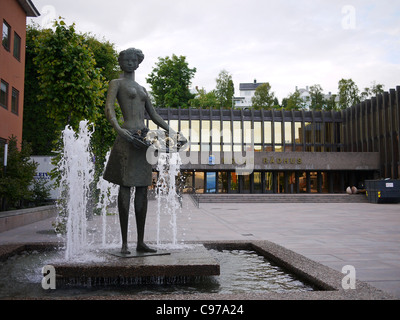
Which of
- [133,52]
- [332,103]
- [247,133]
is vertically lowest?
[133,52]

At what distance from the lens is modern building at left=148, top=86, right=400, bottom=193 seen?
38.4 meters

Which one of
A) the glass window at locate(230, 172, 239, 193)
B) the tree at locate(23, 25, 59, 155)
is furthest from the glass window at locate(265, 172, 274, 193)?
the tree at locate(23, 25, 59, 155)

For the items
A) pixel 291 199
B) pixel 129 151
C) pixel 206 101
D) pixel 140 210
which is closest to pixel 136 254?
pixel 140 210

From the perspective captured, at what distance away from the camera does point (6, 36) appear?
19.0 m

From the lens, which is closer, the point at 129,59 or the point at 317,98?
the point at 129,59

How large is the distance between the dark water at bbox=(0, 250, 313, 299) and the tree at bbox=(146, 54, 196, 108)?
152 ft

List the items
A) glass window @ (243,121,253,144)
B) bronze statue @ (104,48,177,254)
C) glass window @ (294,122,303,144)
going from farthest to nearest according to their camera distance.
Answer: glass window @ (294,122,303,144) → glass window @ (243,121,253,144) → bronze statue @ (104,48,177,254)

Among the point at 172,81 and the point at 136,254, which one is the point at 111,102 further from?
the point at 172,81

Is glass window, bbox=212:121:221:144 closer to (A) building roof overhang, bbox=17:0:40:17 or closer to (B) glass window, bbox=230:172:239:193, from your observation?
(B) glass window, bbox=230:172:239:193

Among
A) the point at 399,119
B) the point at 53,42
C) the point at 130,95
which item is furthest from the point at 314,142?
the point at 130,95

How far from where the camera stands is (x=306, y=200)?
106 ft

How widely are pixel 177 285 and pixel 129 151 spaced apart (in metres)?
1.86

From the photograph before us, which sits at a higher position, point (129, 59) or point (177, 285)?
point (129, 59)

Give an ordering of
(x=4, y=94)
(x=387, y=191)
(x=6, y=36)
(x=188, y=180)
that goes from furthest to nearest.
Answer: (x=188, y=180) < (x=387, y=191) < (x=4, y=94) < (x=6, y=36)
